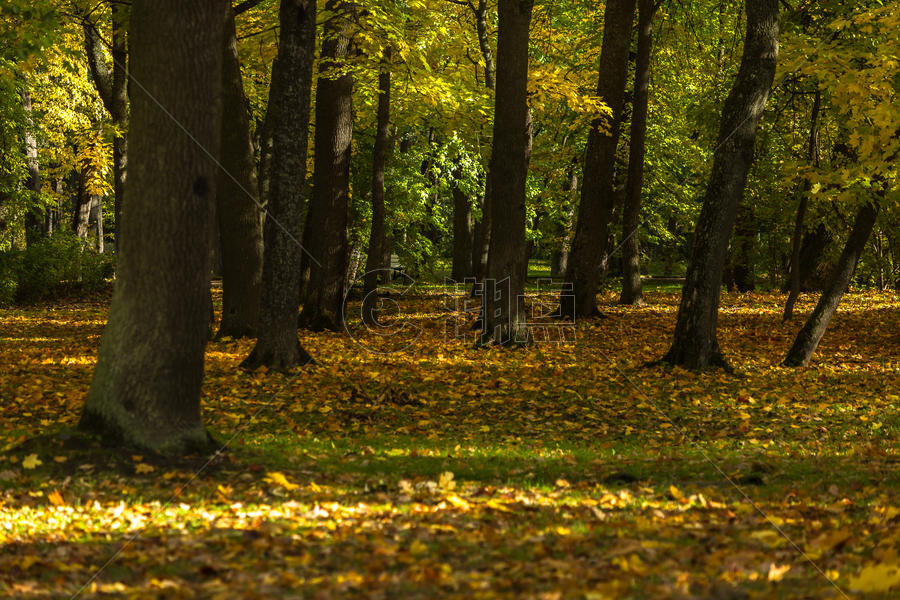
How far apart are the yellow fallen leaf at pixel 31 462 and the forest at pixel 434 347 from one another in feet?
0.05

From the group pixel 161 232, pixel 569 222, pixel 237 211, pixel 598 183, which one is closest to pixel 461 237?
pixel 569 222

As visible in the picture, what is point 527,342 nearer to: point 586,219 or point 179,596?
point 586,219

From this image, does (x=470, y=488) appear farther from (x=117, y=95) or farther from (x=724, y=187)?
(x=117, y=95)

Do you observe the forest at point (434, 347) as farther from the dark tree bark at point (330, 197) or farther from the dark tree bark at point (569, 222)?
the dark tree bark at point (569, 222)

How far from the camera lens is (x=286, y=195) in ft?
40.8

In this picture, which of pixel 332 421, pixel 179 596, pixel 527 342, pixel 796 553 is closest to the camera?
pixel 179 596

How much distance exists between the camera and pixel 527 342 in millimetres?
16156

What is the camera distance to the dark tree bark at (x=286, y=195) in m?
12.0

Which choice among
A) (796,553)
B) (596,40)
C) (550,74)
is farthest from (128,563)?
(596,40)

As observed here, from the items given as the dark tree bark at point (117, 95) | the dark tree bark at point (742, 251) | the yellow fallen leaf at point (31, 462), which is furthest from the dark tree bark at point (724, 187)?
the dark tree bark at point (117, 95)

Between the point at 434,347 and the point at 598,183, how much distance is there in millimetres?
6508

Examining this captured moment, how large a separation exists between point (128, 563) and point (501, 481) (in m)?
3.15

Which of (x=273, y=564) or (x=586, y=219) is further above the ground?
(x=586, y=219)

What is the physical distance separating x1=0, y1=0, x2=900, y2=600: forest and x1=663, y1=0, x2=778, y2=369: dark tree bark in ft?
0.16
